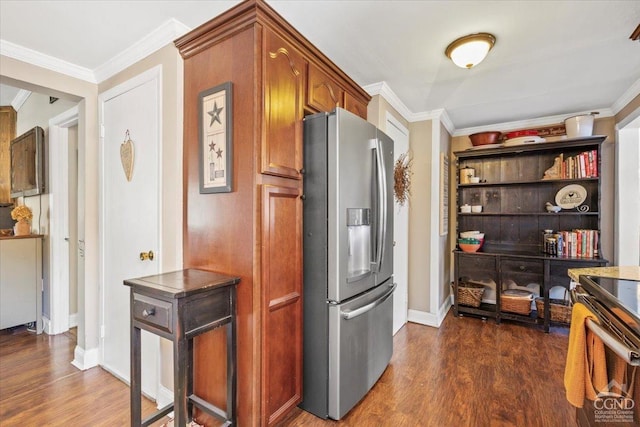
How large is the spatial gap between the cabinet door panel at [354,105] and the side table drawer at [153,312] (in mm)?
1857

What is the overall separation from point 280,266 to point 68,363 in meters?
2.29

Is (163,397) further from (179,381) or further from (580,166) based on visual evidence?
(580,166)

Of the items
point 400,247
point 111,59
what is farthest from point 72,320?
point 400,247

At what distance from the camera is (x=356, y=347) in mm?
1902

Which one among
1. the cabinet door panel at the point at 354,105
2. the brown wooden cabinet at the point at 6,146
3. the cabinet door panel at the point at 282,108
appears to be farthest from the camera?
the brown wooden cabinet at the point at 6,146

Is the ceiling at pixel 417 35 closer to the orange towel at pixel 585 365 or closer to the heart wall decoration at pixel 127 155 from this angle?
the heart wall decoration at pixel 127 155

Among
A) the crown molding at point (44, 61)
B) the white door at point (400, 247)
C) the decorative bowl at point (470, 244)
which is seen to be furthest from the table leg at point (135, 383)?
the decorative bowl at point (470, 244)

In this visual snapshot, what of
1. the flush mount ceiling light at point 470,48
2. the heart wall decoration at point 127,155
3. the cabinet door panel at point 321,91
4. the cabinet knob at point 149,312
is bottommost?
the cabinet knob at point 149,312

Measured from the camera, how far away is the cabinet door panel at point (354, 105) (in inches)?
94.0

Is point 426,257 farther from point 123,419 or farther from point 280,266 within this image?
point 123,419

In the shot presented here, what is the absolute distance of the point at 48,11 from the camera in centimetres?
174

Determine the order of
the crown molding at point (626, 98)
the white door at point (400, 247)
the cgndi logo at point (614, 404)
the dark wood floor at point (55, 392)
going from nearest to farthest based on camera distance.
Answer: the cgndi logo at point (614, 404)
the dark wood floor at point (55, 392)
the crown molding at point (626, 98)
the white door at point (400, 247)

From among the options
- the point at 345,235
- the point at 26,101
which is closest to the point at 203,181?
the point at 345,235

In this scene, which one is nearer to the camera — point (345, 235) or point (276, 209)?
point (276, 209)
